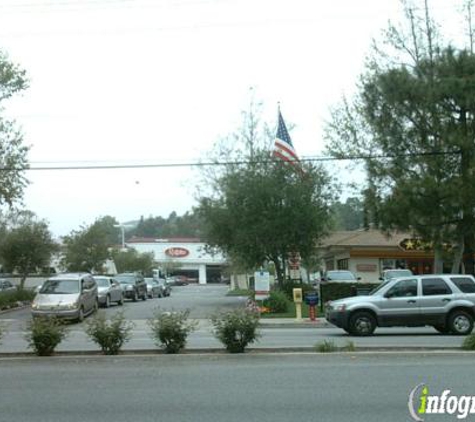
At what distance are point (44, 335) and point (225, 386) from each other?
4.45 metres

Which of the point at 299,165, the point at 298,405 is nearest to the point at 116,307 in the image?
the point at 299,165

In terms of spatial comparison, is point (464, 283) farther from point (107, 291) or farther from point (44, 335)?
point (107, 291)

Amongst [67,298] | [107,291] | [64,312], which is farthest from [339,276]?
[64,312]

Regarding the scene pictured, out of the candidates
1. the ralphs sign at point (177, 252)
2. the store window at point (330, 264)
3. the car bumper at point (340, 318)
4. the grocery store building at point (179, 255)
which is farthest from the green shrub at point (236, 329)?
the ralphs sign at point (177, 252)

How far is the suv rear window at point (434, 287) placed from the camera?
19484mm

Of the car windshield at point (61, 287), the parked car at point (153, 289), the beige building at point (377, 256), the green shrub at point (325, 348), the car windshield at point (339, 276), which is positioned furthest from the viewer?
the parked car at point (153, 289)

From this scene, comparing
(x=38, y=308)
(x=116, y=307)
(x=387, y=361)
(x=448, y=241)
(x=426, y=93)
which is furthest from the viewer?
(x=116, y=307)

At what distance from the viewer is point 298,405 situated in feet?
27.9

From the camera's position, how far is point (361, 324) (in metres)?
19.0

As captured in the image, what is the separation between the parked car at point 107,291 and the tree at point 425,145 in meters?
13.4

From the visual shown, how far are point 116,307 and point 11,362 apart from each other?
23022 mm

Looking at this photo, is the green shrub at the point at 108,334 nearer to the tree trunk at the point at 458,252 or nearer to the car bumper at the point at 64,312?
the car bumper at the point at 64,312

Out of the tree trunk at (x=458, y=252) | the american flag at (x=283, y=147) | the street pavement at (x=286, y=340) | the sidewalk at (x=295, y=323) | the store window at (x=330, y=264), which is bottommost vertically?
the sidewalk at (x=295, y=323)

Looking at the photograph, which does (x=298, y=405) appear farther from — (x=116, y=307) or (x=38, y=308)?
(x=116, y=307)
